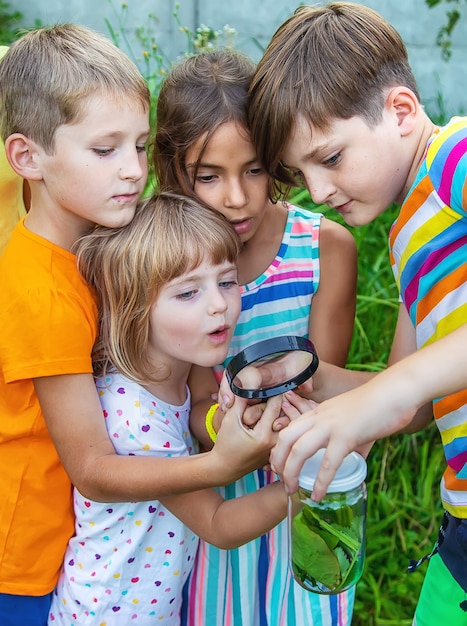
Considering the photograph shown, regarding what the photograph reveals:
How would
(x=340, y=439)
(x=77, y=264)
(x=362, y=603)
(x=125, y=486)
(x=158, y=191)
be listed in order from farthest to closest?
(x=362, y=603), (x=158, y=191), (x=77, y=264), (x=125, y=486), (x=340, y=439)

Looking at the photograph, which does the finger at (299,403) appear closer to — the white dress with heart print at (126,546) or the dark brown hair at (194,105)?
the white dress with heart print at (126,546)

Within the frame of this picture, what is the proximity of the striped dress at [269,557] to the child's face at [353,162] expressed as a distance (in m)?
0.31

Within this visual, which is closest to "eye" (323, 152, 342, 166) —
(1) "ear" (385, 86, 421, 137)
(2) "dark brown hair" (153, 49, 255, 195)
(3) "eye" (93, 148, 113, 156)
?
(1) "ear" (385, 86, 421, 137)

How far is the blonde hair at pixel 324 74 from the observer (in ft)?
5.34

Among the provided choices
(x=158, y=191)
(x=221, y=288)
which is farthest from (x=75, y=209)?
(x=221, y=288)

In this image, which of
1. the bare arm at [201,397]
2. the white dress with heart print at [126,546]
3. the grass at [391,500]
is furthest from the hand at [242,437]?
the grass at [391,500]

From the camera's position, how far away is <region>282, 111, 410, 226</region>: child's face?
161 centimetres

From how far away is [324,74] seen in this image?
166 cm

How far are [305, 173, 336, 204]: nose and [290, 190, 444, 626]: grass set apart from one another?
138 cm

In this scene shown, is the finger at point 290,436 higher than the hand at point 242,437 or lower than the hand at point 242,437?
higher

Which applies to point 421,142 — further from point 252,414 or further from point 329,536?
point 329,536

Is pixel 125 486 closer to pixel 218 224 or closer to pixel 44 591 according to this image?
pixel 44 591

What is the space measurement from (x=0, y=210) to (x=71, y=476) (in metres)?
0.69

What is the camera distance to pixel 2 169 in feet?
6.19
